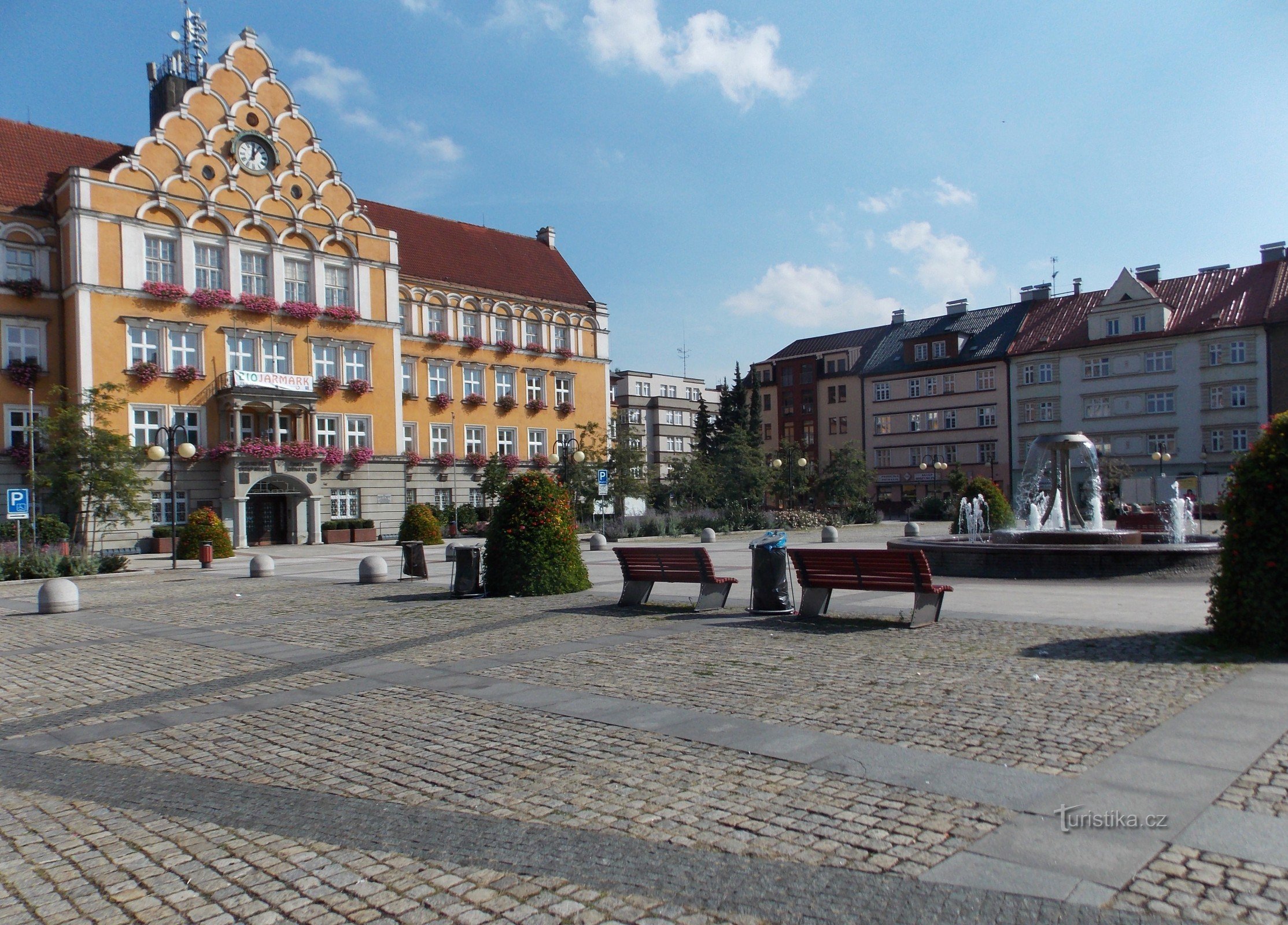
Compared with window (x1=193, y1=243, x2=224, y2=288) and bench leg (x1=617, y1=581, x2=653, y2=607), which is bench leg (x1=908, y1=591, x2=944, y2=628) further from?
window (x1=193, y1=243, x2=224, y2=288)

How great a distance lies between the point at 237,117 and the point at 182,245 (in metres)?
7.31

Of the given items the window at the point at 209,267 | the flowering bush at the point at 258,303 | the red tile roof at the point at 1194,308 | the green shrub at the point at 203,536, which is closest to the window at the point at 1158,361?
the red tile roof at the point at 1194,308

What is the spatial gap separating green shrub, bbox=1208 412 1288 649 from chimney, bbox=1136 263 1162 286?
62880 mm

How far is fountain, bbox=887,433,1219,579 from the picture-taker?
16.9 m

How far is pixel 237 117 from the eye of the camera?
4522cm

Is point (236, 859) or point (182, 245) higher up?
point (182, 245)

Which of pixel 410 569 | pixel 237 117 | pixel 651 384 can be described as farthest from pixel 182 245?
pixel 651 384

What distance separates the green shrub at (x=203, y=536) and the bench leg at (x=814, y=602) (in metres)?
27.0

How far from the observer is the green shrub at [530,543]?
54.0ft

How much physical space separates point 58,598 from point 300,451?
92.1 feet

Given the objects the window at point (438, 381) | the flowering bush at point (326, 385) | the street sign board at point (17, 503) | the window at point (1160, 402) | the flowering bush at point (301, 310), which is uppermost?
the flowering bush at point (301, 310)

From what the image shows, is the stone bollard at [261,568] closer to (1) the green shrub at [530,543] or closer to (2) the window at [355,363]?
(1) the green shrub at [530,543]

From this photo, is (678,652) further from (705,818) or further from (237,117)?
(237,117)

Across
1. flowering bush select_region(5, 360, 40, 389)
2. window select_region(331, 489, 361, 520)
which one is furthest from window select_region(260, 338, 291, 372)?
flowering bush select_region(5, 360, 40, 389)
